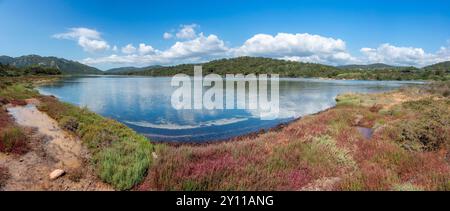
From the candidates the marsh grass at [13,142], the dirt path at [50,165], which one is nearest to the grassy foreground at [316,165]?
the dirt path at [50,165]

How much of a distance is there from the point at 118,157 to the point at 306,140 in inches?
318

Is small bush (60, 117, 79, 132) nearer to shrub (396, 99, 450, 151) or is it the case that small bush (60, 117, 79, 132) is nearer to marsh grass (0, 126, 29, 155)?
marsh grass (0, 126, 29, 155)

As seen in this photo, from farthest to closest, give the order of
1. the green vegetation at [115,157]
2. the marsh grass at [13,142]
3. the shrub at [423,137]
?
1. the shrub at [423,137]
2. the marsh grass at [13,142]
3. the green vegetation at [115,157]

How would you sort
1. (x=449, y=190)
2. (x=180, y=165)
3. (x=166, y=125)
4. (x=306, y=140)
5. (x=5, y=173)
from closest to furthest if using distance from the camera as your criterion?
(x=449, y=190) < (x=5, y=173) < (x=180, y=165) < (x=306, y=140) < (x=166, y=125)

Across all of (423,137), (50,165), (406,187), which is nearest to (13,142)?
(50,165)

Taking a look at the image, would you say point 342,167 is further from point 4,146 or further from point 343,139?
point 4,146

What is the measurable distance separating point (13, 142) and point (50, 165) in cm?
325

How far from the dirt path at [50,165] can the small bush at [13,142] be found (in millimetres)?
324

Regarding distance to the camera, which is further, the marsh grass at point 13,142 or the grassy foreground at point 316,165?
the marsh grass at point 13,142

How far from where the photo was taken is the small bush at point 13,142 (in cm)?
1039

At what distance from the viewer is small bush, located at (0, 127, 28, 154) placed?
10.4 m

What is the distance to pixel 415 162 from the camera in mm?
8945

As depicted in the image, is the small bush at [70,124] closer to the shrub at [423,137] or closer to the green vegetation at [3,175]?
the green vegetation at [3,175]
